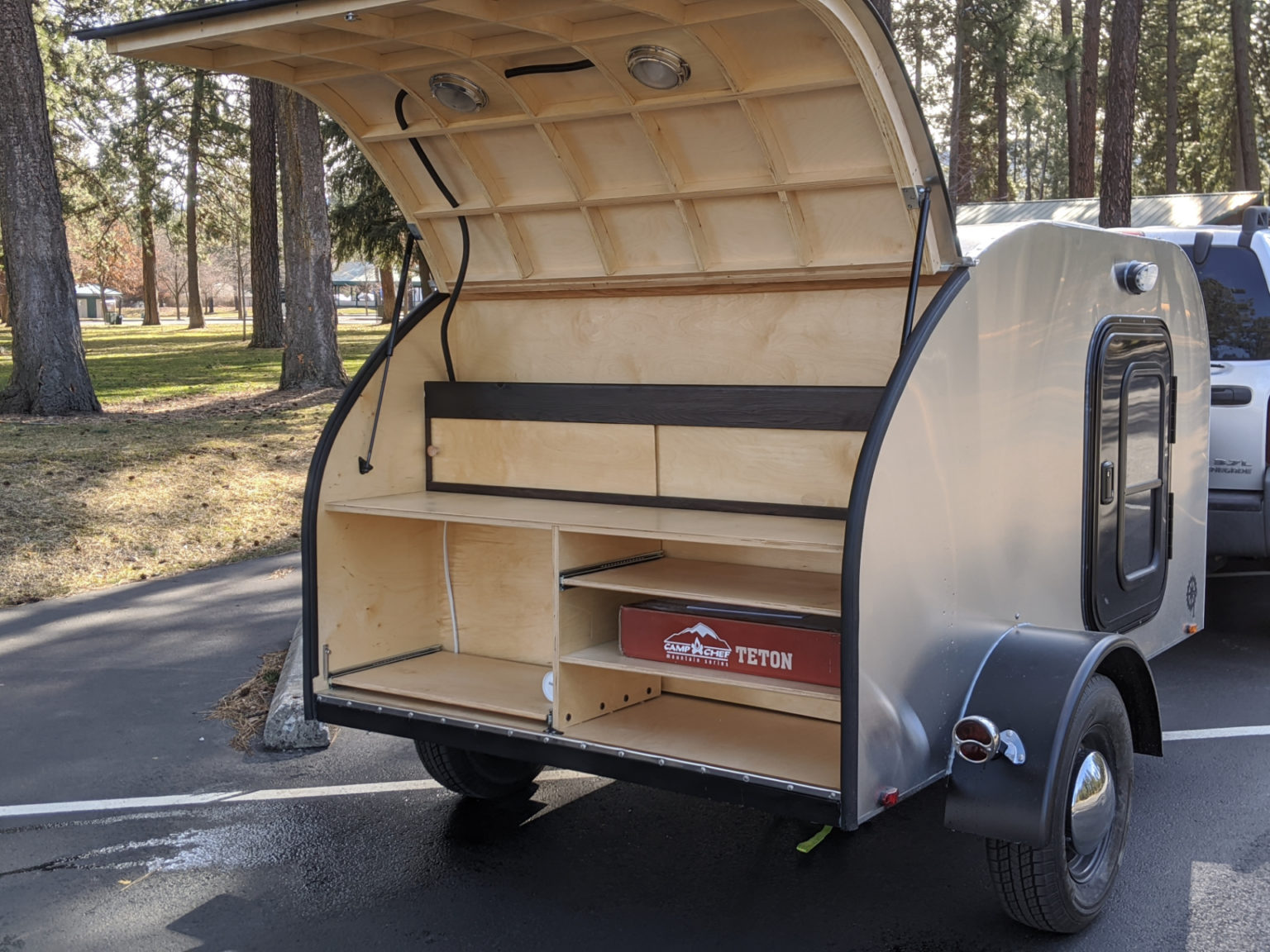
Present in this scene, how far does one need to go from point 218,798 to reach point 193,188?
35.8 metres

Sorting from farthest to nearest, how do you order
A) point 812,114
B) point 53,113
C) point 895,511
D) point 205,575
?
point 53,113
point 205,575
point 812,114
point 895,511

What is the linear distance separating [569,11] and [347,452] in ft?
6.42

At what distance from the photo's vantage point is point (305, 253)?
18.0 m

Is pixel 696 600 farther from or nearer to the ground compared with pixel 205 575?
farther from the ground

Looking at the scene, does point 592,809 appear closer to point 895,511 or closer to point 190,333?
point 895,511

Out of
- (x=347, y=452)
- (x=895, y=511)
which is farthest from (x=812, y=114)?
(x=347, y=452)

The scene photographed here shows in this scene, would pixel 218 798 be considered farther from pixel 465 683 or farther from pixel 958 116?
pixel 958 116

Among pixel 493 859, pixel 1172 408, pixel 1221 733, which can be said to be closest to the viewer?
pixel 493 859

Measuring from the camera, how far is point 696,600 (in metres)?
4.14

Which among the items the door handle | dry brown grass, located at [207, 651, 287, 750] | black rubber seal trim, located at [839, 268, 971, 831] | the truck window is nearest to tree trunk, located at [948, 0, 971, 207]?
the truck window

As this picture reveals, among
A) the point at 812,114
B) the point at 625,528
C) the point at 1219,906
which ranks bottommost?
the point at 1219,906

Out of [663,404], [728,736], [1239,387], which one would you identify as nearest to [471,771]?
[728,736]

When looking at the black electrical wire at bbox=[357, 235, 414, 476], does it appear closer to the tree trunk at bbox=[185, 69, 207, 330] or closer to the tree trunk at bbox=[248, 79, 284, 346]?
the tree trunk at bbox=[248, 79, 284, 346]

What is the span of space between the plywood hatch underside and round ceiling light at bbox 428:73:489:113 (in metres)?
0.03
